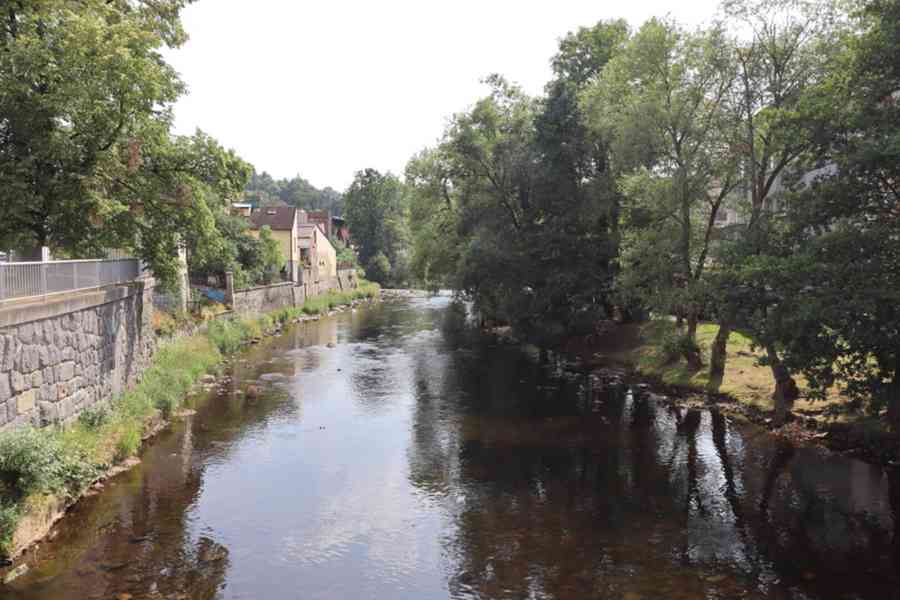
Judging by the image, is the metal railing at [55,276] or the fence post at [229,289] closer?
the metal railing at [55,276]

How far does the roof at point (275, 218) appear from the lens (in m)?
61.8

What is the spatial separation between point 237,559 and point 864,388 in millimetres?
14409

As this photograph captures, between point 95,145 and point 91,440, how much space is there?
780 cm

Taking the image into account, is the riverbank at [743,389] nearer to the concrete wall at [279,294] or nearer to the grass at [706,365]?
the grass at [706,365]

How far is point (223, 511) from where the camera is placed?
13.6 meters

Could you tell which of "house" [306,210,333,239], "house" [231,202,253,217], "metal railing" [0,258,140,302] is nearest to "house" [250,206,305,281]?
"house" [231,202,253,217]

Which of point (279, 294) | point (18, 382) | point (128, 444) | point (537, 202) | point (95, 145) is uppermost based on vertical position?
point (537, 202)

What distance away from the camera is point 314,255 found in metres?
65.4

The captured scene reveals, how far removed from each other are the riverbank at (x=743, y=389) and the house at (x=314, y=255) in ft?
111

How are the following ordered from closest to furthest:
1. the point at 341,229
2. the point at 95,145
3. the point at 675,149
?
the point at 95,145
the point at 675,149
the point at 341,229

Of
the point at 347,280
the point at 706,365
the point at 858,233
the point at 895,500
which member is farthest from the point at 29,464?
the point at 347,280

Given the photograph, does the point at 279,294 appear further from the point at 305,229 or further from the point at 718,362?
the point at 718,362

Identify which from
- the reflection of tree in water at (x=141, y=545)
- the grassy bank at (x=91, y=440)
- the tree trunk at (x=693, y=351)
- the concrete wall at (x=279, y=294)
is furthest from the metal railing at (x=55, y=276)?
the concrete wall at (x=279, y=294)

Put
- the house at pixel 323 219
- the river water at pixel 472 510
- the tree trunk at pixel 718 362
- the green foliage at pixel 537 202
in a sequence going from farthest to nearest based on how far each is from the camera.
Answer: the house at pixel 323 219
the green foliage at pixel 537 202
the tree trunk at pixel 718 362
the river water at pixel 472 510
